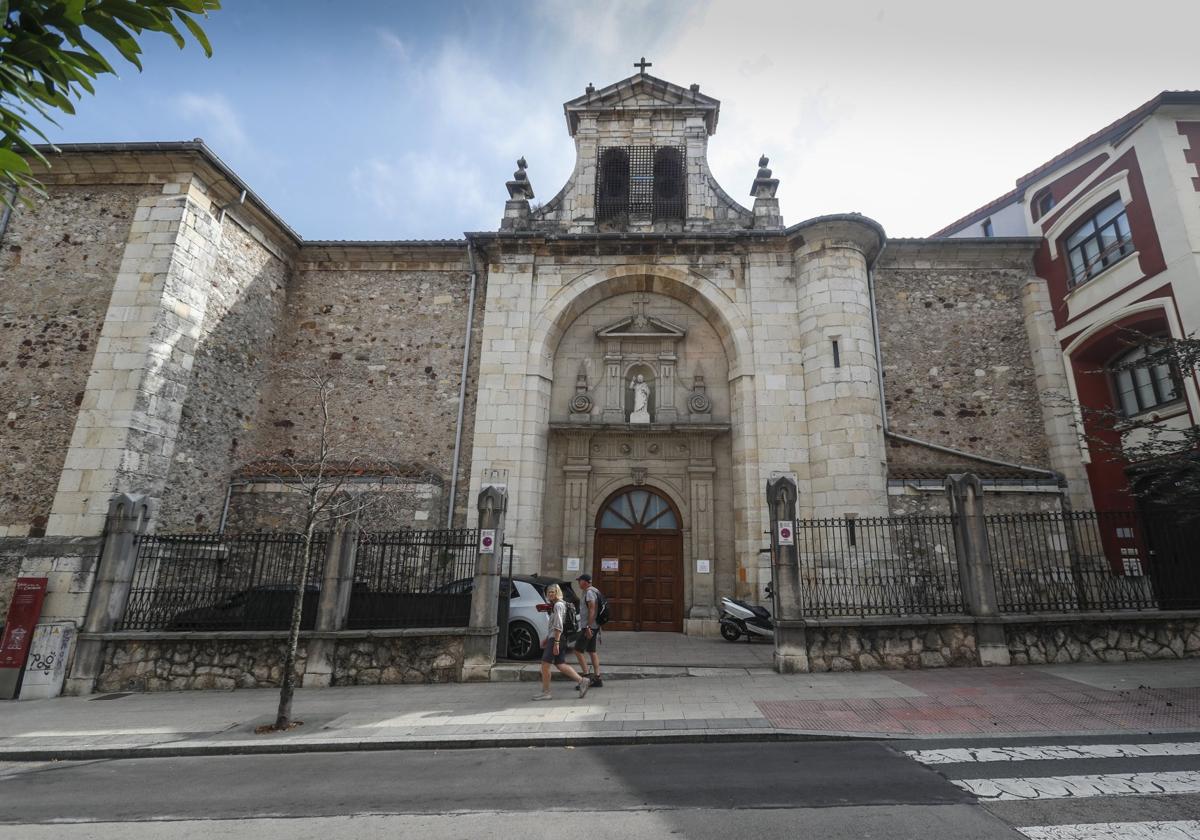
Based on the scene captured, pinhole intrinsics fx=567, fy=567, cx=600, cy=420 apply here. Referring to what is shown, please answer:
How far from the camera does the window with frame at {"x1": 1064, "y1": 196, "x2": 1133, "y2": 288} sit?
13039mm

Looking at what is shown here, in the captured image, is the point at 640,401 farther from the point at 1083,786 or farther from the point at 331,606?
the point at 1083,786

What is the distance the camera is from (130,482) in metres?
10.6

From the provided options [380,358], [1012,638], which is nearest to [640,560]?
[1012,638]

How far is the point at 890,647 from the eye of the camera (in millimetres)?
8938

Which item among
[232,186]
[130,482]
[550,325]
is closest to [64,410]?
[130,482]

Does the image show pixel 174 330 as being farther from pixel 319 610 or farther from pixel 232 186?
pixel 319 610

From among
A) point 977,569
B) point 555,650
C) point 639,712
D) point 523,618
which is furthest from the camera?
point 523,618

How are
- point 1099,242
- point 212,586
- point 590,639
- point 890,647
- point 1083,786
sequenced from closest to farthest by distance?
point 1083,786, point 590,639, point 890,647, point 212,586, point 1099,242

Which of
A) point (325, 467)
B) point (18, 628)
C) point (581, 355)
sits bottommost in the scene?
point (18, 628)

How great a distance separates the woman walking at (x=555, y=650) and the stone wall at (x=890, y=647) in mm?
3772

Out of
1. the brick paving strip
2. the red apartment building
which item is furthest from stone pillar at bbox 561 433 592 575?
the red apartment building

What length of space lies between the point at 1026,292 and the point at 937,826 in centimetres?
1602

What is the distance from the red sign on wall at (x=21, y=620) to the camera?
29.5 ft

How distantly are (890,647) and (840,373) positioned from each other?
6.34 meters
